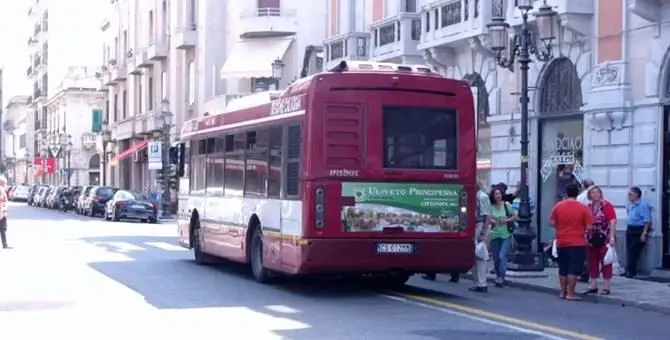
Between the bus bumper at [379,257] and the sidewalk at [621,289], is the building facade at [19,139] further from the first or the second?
the bus bumper at [379,257]

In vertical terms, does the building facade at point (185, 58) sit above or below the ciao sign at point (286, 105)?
above

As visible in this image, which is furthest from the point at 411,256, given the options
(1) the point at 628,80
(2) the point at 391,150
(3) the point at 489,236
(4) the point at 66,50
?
(4) the point at 66,50

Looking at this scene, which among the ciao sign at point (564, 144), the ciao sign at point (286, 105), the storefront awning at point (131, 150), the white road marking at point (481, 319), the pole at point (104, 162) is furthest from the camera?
the pole at point (104, 162)

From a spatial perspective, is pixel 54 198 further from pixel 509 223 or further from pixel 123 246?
pixel 509 223

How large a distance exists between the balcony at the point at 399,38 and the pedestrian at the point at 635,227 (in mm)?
11503

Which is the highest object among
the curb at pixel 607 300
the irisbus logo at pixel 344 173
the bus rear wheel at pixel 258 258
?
the irisbus logo at pixel 344 173

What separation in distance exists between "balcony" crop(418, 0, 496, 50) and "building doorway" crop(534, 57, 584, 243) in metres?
2.04

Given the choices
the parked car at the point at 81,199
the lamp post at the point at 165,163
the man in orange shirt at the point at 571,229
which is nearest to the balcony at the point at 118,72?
the parked car at the point at 81,199

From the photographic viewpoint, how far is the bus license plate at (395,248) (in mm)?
16453

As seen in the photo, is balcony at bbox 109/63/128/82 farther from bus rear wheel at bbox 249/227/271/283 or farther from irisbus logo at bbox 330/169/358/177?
irisbus logo at bbox 330/169/358/177

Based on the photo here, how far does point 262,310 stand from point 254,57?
35.2m

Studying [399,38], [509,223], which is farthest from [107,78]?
[509,223]

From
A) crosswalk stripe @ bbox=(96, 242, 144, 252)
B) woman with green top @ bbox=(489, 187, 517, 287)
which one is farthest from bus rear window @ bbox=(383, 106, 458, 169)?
crosswalk stripe @ bbox=(96, 242, 144, 252)

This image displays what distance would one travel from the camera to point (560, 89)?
25547 mm
